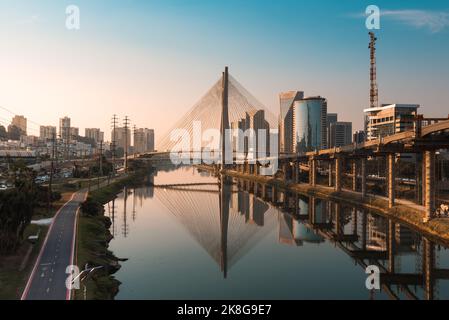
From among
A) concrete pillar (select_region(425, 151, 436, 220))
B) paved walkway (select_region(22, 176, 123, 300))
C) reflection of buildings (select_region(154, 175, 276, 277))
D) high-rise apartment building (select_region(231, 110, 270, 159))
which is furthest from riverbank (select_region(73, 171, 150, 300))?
high-rise apartment building (select_region(231, 110, 270, 159))

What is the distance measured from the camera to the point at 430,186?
35.1m

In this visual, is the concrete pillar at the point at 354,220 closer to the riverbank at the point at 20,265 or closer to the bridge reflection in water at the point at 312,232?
the bridge reflection in water at the point at 312,232

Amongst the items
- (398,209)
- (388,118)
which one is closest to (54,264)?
(398,209)

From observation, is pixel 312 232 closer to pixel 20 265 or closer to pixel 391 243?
pixel 391 243

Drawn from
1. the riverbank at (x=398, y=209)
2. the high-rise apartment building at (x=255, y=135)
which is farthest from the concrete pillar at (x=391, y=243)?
the high-rise apartment building at (x=255, y=135)

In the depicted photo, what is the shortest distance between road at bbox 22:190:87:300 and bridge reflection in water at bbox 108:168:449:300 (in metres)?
9.69

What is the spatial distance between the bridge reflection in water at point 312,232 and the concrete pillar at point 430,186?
236 centimetres

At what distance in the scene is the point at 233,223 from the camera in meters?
49.3

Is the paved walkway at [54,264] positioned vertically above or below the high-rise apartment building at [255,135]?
below

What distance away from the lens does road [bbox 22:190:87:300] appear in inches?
726

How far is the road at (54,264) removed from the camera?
1843 centimetres

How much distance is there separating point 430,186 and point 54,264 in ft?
96.1
